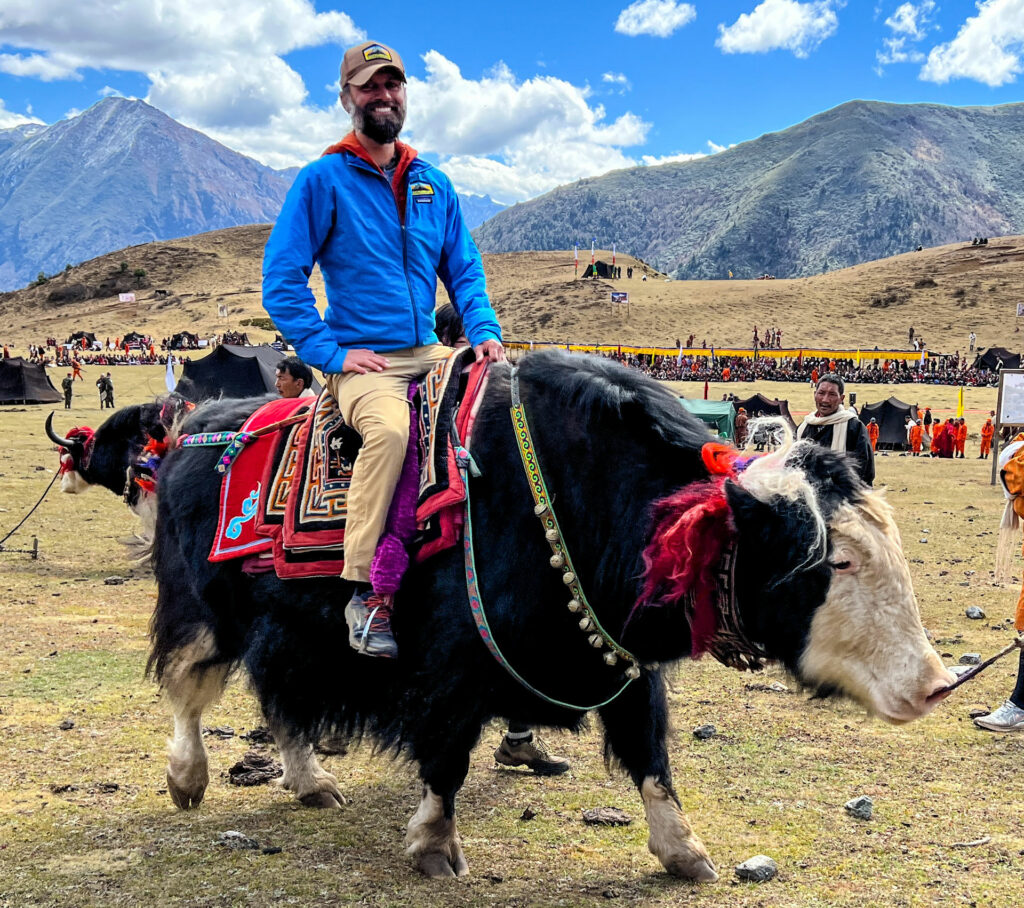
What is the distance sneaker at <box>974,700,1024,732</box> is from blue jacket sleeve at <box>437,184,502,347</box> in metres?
3.38

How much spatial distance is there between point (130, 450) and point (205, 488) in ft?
14.3

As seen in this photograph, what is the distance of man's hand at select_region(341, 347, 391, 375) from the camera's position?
311 centimetres

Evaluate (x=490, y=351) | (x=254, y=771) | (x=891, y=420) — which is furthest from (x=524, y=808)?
(x=891, y=420)

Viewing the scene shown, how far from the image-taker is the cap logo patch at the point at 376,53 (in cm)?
315

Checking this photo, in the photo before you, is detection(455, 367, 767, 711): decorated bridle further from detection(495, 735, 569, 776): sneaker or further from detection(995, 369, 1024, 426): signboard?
detection(995, 369, 1024, 426): signboard

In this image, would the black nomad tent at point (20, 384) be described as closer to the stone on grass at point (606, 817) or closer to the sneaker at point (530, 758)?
the sneaker at point (530, 758)

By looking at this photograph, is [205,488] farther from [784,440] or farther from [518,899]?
[784,440]

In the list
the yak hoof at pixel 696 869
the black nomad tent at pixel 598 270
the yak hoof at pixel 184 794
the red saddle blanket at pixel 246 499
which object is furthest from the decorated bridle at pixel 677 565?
the black nomad tent at pixel 598 270

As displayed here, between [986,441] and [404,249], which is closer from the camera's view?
[404,249]

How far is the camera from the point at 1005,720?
468 centimetres

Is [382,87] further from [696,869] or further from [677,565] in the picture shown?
[696,869]

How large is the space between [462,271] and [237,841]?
2.32 m

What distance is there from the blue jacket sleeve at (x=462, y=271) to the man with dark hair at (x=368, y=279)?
41 mm

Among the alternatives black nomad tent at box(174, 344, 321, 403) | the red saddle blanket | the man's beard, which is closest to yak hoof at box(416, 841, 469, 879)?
the red saddle blanket
